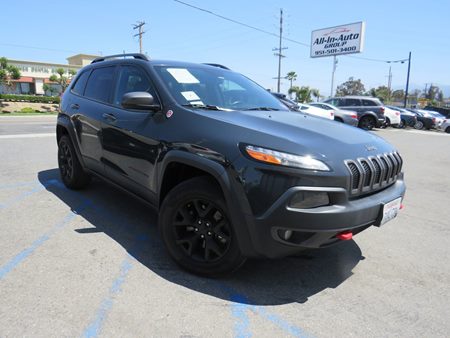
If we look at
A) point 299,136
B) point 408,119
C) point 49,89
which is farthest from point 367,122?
point 49,89

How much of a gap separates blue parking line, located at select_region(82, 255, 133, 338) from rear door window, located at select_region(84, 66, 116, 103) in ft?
6.31

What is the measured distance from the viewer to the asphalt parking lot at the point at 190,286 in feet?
7.81

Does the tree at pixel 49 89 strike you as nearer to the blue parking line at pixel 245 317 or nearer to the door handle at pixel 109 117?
the door handle at pixel 109 117

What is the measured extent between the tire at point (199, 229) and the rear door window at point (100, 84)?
1781 millimetres

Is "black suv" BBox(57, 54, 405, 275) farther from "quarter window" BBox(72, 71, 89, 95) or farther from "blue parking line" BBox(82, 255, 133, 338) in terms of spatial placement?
"quarter window" BBox(72, 71, 89, 95)

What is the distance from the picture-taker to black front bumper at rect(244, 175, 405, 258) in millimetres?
2383

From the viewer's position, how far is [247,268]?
124 inches

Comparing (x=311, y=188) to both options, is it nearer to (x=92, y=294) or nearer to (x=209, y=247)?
(x=209, y=247)

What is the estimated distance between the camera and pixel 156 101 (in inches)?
129

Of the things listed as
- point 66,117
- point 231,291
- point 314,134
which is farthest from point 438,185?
point 66,117

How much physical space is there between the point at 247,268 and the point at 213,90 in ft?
5.59

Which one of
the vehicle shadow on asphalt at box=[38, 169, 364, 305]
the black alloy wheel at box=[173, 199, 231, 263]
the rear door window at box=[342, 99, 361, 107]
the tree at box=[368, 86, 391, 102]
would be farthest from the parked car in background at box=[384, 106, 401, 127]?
the tree at box=[368, 86, 391, 102]

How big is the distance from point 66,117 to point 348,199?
13.2 feet

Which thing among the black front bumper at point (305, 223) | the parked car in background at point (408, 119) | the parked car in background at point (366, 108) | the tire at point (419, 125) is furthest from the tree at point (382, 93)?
the black front bumper at point (305, 223)
